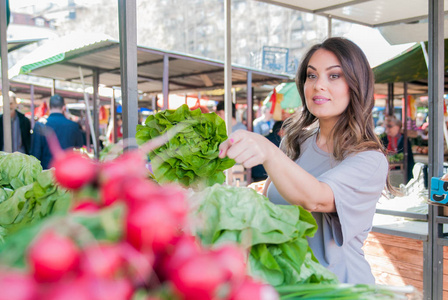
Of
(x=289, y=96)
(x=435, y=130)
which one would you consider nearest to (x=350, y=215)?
(x=435, y=130)

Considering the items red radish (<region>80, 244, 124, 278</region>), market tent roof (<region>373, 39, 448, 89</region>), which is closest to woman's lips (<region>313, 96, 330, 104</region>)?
red radish (<region>80, 244, 124, 278</region>)

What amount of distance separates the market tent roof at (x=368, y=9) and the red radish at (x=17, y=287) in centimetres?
361

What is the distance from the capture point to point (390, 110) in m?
9.81

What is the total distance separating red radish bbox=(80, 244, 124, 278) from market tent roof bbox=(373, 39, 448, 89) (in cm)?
677

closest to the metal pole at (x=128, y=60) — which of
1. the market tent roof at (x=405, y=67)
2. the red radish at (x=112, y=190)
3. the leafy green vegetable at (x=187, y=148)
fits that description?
the leafy green vegetable at (x=187, y=148)

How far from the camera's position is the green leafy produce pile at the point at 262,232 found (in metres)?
0.99

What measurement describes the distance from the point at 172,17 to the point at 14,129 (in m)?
44.6

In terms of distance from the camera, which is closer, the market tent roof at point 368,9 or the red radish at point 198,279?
the red radish at point 198,279

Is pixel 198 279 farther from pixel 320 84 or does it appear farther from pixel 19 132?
pixel 19 132

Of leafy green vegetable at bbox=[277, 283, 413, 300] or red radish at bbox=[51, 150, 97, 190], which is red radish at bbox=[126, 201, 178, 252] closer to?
red radish at bbox=[51, 150, 97, 190]

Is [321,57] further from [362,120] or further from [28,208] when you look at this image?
[28,208]

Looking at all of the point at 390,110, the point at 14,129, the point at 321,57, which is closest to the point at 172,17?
the point at 390,110

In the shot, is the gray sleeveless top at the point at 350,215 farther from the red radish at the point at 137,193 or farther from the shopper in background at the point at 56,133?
the shopper in background at the point at 56,133

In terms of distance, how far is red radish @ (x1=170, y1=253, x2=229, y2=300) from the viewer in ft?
1.92
